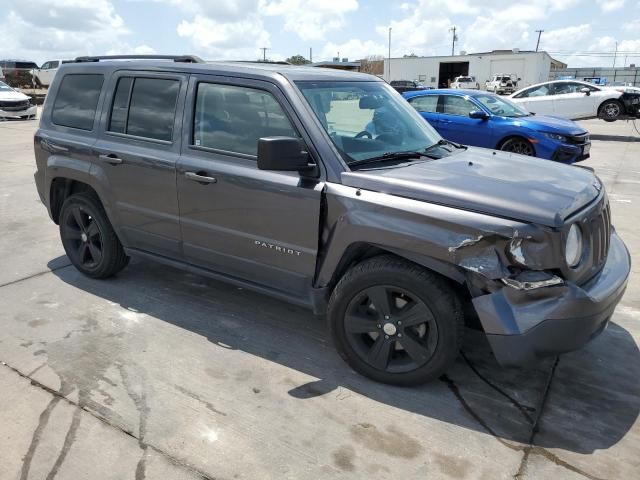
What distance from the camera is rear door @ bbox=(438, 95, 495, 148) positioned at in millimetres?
10094

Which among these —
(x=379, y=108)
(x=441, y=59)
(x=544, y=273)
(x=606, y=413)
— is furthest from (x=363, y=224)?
(x=441, y=59)

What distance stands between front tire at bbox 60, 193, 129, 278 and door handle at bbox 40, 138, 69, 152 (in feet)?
1.31

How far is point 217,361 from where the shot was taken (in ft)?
11.5

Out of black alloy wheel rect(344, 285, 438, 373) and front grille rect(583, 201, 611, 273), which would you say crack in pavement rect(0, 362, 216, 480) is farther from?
front grille rect(583, 201, 611, 273)

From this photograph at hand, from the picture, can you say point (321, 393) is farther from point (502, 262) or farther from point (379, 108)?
point (379, 108)

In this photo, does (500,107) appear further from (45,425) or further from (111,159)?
(45,425)

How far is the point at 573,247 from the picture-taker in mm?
2811

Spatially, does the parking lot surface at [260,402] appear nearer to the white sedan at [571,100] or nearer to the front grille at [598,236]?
the front grille at [598,236]

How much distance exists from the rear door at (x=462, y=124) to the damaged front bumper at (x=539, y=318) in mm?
7775

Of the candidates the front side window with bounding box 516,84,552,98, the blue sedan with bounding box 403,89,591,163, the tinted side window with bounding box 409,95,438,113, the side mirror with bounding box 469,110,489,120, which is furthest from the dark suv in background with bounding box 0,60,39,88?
the side mirror with bounding box 469,110,489,120

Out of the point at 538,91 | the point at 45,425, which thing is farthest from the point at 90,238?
the point at 538,91

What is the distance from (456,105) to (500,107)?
90 cm

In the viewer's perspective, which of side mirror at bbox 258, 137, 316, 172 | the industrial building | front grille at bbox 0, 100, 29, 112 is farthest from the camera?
the industrial building

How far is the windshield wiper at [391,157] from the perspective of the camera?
10.7 feet
